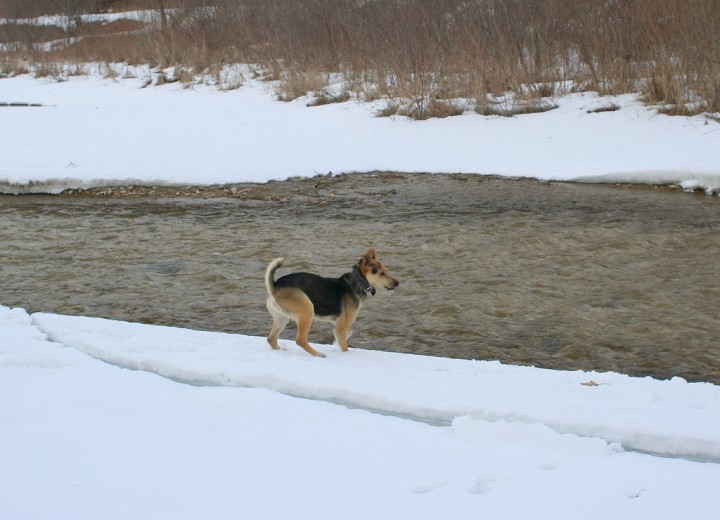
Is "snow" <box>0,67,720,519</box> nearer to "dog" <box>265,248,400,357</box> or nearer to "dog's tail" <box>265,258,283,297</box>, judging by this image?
"dog" <box>265,248,400,357</box>

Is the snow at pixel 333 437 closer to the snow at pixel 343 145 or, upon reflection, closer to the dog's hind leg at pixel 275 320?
the dog's hind leg at pixel 275 320

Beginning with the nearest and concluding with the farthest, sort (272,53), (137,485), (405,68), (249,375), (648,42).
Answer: (137,485) < (249,375) < (648,42) < (405,68) < (272,53)

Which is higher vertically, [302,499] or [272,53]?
[272,53]

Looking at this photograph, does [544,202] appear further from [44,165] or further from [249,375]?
[44,165]

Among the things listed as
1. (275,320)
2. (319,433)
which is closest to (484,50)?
(275,320)

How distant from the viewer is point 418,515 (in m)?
3.48

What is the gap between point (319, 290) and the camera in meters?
6.17

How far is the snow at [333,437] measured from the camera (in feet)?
11.8

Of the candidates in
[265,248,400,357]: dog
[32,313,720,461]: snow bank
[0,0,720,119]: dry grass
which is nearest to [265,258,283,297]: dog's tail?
[265,248,400,357]: dog

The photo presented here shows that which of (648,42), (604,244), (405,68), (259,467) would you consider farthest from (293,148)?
(259,467)

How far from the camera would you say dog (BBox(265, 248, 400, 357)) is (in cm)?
606

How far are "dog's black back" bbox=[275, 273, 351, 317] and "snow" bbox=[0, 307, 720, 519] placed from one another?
0.37 metres

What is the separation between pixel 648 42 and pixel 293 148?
22.5 ft

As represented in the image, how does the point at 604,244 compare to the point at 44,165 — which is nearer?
the point at 604,244
